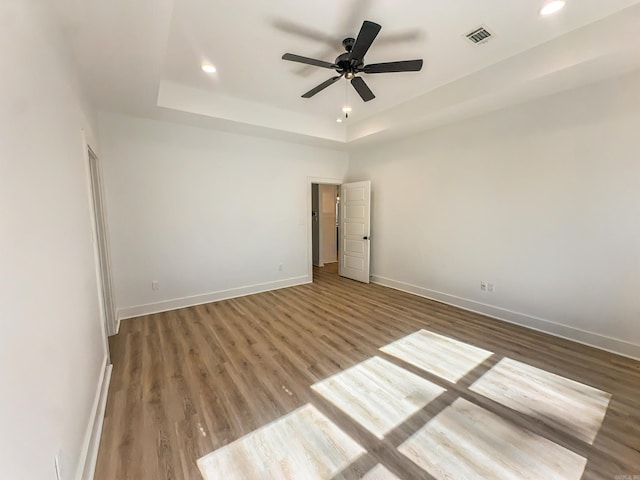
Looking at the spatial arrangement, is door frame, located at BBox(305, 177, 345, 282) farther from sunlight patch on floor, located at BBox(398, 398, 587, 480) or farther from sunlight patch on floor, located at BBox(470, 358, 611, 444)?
sunlight patch on floor, located at BBox(398, 398, 587, 480)

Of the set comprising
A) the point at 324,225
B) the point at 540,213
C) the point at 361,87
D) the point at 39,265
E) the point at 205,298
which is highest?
the point at 361,87

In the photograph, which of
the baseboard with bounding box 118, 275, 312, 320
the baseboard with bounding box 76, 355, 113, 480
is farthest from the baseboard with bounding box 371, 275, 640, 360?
the baseboard with bounding box 76, 355, 113, 480

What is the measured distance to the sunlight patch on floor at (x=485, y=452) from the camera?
1.55 meters

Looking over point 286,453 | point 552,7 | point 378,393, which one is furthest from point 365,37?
point 286,453

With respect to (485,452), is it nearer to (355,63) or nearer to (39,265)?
(39,265)

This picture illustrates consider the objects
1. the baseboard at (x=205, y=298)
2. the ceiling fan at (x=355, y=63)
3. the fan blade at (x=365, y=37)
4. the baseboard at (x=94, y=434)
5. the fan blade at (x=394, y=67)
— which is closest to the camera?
the baseboard at (x=94, y=434)

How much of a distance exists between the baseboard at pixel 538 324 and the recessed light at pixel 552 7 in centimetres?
317

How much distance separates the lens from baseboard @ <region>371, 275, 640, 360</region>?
2.78 m

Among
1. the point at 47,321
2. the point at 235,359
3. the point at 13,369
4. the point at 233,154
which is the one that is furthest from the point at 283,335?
the point at 233,154

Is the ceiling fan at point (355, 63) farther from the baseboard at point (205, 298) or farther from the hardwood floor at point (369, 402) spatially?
the baseboard at point (205, 298)

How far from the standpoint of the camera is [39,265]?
1.19 m

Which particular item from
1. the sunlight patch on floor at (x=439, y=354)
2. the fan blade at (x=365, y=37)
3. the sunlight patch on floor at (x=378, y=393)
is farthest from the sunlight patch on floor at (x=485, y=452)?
the fan blade at (x=365, y=37)

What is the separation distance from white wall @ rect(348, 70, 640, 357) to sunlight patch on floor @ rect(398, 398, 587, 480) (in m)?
2.00

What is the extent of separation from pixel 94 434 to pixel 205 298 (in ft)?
8.79
